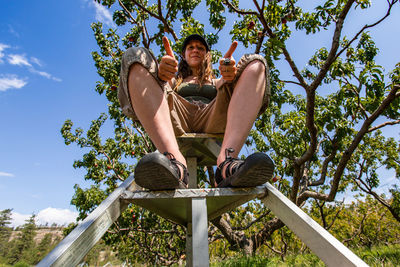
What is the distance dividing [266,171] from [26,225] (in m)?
64.1

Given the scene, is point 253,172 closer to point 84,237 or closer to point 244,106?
point 244,106

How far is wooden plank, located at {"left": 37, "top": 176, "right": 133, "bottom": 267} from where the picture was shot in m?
0.60

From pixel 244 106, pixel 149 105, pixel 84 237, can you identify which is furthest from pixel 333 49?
pixel 84 237

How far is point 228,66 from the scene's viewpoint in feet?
3.90

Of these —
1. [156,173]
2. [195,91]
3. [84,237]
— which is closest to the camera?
[84,237]

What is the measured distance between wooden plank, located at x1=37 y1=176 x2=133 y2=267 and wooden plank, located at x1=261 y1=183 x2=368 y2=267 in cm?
62

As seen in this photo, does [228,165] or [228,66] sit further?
[228,66]

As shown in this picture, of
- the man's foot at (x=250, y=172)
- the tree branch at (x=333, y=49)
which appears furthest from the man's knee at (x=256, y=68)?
the tree branch at (x=333, y=49)

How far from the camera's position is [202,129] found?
1.57 m

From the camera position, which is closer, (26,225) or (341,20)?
(341,20)

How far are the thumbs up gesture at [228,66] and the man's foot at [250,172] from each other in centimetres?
48

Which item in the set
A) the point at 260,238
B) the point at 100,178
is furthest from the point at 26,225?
the point at 260,238

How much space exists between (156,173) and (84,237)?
29 cm

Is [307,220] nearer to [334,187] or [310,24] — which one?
[334,187]
